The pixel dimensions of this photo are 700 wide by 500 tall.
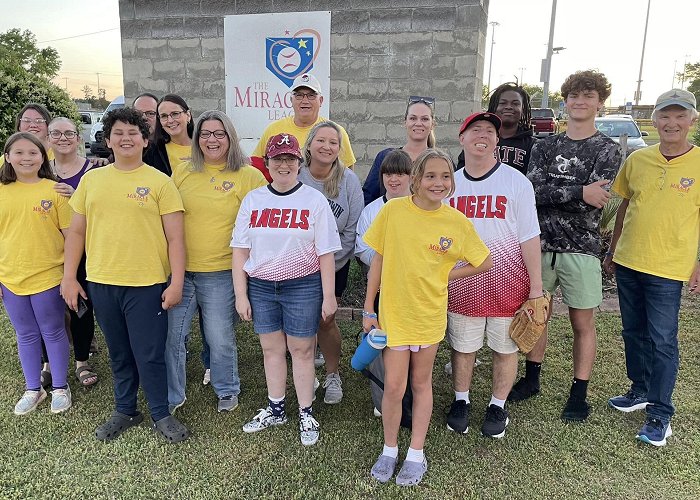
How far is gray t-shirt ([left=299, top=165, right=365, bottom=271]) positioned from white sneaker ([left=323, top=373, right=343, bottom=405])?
2.64 feet

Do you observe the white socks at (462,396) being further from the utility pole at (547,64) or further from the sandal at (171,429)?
the utility pole at (547,64)

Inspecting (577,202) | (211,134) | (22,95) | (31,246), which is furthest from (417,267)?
(22,95)

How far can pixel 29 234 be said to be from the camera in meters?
3.21

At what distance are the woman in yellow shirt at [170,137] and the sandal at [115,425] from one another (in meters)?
1.63

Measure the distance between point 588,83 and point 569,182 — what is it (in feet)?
1.93

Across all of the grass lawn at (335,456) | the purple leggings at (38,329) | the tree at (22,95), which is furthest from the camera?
the tree at (22,95)

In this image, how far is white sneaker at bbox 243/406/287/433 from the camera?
3.20 metres

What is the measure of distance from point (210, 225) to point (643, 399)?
3082mm

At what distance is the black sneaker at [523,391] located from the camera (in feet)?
11.8

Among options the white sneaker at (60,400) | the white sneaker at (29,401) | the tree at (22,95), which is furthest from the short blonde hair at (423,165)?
the tree at (22,95)

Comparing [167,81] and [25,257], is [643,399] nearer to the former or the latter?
[25,257]

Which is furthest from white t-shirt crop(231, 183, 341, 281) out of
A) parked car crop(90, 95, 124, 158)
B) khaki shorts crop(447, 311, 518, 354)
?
parked car crop(90, 95, 124, 158)

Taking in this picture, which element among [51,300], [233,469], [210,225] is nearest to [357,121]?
[210,225]

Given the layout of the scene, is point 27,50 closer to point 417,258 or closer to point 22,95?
point 22,95
